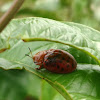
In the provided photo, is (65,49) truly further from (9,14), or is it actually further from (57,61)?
(9,14)

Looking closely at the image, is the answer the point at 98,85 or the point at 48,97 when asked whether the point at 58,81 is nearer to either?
the point at 98,85

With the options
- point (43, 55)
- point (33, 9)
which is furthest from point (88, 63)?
point (33, 9)

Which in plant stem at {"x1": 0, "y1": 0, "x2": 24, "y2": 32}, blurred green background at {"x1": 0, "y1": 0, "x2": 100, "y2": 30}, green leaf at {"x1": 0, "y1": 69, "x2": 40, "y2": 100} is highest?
plant stem at {"x1": 0, "y1": 0, "x2": 24, "y2": 32}

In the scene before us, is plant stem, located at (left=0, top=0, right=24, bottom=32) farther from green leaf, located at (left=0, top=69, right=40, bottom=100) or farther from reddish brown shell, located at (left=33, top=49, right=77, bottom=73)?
green leaf, located at (left=0, top=69, right=40, bottom=100)

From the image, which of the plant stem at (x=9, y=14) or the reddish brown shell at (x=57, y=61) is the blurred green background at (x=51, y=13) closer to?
the reddish brown shell at (x=57, y=61)

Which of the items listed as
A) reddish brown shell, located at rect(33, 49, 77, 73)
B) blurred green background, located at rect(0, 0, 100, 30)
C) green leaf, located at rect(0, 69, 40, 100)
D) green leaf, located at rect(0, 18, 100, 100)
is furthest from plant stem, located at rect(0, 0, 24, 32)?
blurred green background, located at rect(0, 0, 100, 30)
